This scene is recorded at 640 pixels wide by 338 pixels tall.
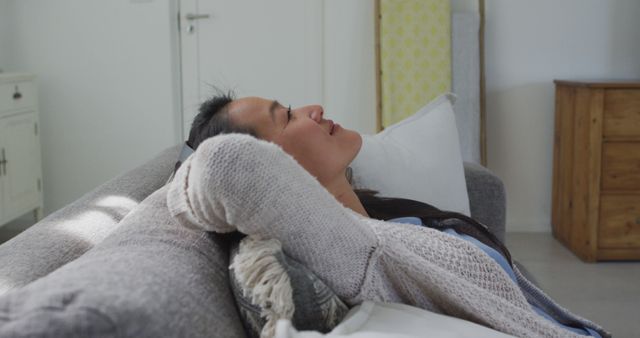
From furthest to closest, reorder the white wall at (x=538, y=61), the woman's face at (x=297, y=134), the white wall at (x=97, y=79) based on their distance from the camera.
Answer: the white wall at (x=97, y=79) → the white wall at (x=538, y=61) → the woman's face at (x=297, y=134)

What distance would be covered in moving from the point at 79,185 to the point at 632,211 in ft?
10.0

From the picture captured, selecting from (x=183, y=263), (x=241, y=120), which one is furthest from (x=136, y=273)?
(x=241, y=120)

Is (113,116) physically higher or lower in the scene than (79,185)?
higher

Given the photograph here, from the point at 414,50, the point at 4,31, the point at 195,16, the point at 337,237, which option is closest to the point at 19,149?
the point at 4,31

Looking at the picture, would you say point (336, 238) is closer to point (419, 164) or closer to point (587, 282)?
point (419, 164)

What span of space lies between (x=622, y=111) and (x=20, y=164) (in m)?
3.03

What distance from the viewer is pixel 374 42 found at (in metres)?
4.44

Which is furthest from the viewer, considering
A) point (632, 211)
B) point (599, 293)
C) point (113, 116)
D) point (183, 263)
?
point (113, 116)

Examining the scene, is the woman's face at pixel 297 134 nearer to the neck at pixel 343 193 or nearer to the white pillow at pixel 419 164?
the neck at pixel 343 193

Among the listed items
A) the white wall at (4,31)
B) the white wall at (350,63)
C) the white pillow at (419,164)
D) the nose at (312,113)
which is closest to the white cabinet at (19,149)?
the white wall at (4,31)

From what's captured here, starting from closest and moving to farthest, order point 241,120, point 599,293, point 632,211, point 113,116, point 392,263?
point 392,263
point 241,120
point 599,293
point 632,211
point 113,116

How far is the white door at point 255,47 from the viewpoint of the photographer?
4.49 metres

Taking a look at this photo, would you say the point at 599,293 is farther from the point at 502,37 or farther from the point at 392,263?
the point at 392,263

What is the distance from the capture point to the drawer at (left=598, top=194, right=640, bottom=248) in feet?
12.6
